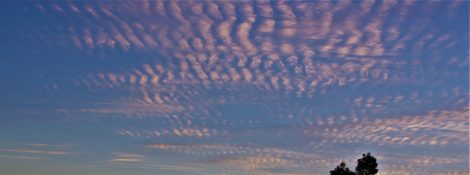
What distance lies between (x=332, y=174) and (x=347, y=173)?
2937 millimetres

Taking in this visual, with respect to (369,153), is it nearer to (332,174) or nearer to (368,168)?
(368,168)

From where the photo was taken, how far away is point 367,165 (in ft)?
263

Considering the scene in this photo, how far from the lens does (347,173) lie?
82750 millimetres

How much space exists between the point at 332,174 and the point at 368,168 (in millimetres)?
7049

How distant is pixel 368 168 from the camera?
80.0 m

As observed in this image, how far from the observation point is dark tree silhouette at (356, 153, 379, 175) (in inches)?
3145

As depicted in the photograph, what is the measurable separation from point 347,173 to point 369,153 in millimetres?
5332

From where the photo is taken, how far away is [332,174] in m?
84.7

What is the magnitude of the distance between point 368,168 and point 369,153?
8.02 ft

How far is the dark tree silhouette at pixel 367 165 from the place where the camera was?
79875 millimetres

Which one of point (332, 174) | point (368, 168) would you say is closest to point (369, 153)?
point (368, 168)
